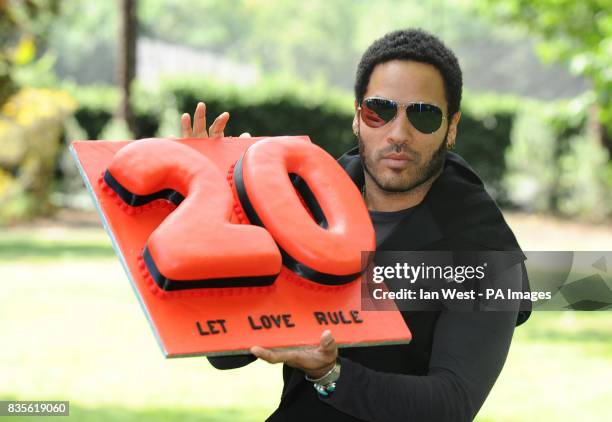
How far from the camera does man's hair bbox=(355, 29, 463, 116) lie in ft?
9.10

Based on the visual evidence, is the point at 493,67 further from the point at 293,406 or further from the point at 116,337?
the point at 293,406

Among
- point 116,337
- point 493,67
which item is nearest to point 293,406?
point 116,337

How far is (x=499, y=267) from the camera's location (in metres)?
2.76

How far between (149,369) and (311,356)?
800 cm

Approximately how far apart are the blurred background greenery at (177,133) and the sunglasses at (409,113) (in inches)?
238

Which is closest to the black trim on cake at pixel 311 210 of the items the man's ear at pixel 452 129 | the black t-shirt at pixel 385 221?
the black t-shirt at pixel 385 221

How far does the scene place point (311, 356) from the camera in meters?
2.50

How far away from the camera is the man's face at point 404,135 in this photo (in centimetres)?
279

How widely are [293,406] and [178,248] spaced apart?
26.5 inches

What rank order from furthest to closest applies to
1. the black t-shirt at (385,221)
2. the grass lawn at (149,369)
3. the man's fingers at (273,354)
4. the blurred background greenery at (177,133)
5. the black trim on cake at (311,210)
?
the blurred background greenery at (177,133), the grass lawn at (149,369), the black t-shirt at (385,221), the black trim on cake at (311,210), the man's fingers at (273,354)

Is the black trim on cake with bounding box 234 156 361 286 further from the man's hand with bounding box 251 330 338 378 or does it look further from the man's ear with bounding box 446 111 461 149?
the man's ear with bounding box 446 111 461 149

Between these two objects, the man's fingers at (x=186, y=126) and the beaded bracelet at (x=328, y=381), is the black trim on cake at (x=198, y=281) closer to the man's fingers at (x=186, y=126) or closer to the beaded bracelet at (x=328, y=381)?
the beaded bracelet at (x=328, y=381)

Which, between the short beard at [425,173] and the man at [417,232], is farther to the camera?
the short beard at [425,173]

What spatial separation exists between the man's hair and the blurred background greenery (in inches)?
238
